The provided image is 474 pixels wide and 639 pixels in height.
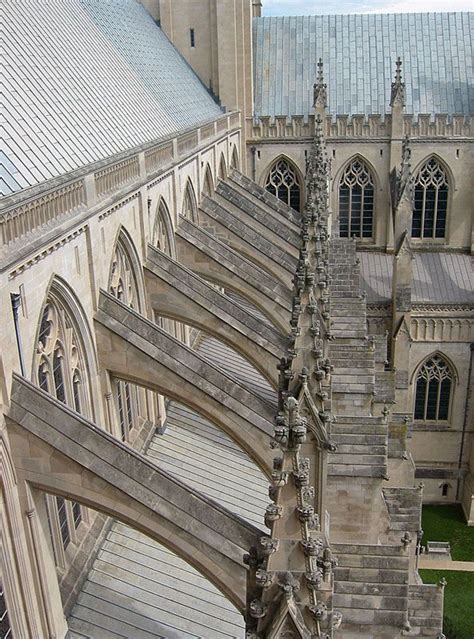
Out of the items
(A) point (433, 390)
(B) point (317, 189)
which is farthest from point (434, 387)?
(B) point (317, 189)

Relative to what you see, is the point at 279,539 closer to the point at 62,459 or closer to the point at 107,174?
the point at 62,459

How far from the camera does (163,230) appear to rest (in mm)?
17250

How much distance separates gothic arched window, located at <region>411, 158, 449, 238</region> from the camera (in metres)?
30.0

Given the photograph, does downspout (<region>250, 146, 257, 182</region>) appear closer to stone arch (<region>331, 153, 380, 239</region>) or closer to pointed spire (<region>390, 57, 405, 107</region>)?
stone arch (<region>331, 153, 380, 239</region>)

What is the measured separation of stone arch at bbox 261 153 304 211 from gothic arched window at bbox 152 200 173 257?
14.3m

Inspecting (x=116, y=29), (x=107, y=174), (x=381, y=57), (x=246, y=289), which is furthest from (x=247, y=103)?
(x=107, y=174)

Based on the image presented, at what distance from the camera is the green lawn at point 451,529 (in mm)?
23547

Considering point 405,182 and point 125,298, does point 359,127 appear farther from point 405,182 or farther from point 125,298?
point 125,298

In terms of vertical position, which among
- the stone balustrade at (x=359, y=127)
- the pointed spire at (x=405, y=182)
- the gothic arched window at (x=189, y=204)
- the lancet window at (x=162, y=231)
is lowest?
the lancet window at (x=162, y=231)

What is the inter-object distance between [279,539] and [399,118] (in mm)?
25974

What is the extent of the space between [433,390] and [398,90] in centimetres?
1226

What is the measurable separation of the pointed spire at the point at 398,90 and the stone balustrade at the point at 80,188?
44.1ft

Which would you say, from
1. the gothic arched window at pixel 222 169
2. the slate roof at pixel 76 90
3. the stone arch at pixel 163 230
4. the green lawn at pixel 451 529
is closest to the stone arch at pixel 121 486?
the slate roof at pixel 76 90

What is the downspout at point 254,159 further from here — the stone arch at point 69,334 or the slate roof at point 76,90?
the stone arch at point 69,334
